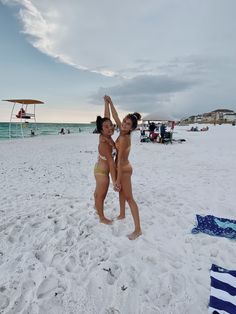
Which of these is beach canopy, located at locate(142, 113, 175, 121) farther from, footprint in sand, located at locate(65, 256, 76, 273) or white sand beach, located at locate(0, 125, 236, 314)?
footprint in sand, located at locate(65, 256, 76, 273)

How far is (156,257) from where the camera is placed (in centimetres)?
331

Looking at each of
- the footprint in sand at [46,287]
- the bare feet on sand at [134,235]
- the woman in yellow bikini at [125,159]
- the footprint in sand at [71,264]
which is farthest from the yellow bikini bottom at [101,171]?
the footprint in sand at [46,287]

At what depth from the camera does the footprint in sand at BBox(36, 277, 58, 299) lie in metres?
2.63

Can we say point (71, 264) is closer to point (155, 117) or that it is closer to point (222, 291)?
point (222, 291)

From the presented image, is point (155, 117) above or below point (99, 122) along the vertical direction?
above

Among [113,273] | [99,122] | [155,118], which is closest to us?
[113,273]

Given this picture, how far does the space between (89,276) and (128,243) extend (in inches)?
34.5

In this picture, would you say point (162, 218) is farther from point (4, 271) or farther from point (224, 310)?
point (4, 271)

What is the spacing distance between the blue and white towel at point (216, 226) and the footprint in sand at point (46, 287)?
2336 mm

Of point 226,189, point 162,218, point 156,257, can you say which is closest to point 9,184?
point 162,218

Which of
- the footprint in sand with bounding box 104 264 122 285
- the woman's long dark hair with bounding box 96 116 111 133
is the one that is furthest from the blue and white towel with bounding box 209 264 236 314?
the woman's long dark hair with bounding box 96 116 111 133

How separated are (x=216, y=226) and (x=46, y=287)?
2899 millimetres

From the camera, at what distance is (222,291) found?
2.66m

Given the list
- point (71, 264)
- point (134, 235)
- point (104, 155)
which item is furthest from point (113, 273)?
point (104, 155)
